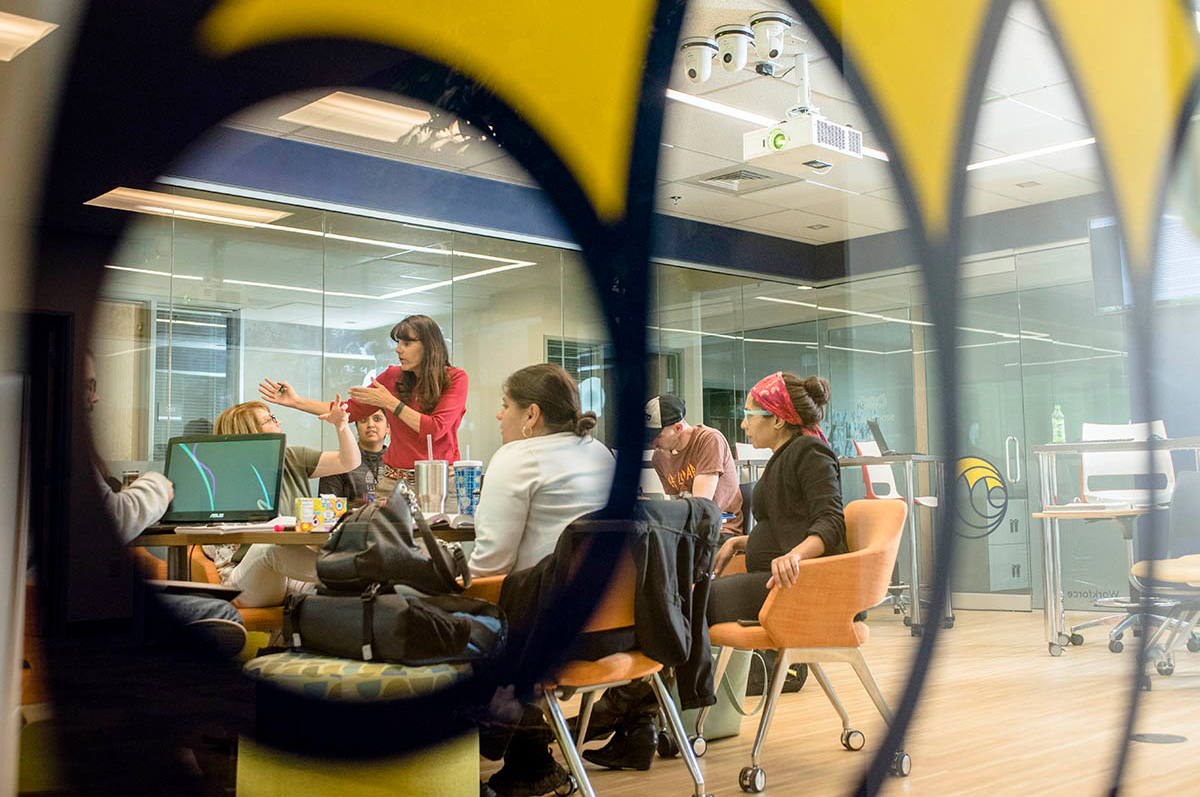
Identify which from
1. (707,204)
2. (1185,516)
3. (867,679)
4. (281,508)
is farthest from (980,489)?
(707,204)

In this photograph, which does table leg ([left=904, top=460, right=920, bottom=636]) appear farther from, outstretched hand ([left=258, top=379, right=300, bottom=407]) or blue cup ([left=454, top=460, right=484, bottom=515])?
outstretched hand ([left=258, top=379, right=300, bottom=407])

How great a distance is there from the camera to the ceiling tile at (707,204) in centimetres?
686

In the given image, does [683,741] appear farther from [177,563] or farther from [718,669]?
[177,563]

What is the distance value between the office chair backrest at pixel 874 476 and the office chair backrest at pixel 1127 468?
10.3 ft

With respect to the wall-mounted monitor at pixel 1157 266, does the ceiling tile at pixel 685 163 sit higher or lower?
higher

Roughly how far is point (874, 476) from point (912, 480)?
3.06m

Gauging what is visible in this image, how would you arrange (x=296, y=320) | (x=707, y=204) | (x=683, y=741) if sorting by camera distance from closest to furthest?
(x=683, y=741), (x=296, y=320), (x=707, y=204)

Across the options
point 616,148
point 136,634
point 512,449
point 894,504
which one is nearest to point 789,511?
point 894,504

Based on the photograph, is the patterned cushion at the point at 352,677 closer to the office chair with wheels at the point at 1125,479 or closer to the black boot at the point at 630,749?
the black boot at the point at 630,749

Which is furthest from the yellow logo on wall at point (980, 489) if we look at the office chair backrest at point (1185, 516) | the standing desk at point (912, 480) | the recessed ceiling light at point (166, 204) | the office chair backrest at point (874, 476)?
the office chair backrest at point (874, 476)

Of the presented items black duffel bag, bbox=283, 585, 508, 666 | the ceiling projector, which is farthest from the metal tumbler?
the ceiling projector

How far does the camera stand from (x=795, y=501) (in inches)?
118

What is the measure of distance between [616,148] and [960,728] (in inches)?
73.7

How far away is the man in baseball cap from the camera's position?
308cm
